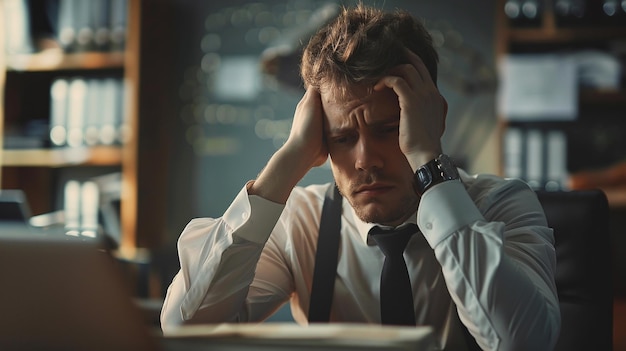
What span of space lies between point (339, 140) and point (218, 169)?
247 centimetres

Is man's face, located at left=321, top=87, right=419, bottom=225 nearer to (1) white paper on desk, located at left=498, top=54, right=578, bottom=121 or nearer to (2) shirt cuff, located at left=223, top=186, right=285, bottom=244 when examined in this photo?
(2) shirt cuff, located at left=223, top=186, right=285, bottom=244

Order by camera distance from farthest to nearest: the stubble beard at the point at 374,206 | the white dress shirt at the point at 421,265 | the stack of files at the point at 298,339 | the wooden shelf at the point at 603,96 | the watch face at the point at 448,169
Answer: the wooden shelf at the point at 603,96 → the stubble beard at the point at 374,206 → the watch face at the point at 448,169 → the white dress shirt at the point at 421,265 → the stack of files at the point at 298,339

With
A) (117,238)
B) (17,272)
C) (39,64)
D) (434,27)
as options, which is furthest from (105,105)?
(17,272)

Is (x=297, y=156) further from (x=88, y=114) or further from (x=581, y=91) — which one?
(x=88, y=114)

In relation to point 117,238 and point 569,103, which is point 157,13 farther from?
point 569,103

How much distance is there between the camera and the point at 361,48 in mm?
1326

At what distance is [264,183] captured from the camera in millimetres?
1319

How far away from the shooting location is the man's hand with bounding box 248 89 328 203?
1.32 meters

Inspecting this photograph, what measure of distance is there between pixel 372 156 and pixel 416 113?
0.37ft

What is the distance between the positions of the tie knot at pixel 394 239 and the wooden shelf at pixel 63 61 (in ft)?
8.41

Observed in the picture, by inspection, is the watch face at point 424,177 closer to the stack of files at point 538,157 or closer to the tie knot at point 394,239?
the tie knot at point 394,239

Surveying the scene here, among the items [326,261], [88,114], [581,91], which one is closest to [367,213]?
→ [326,261]

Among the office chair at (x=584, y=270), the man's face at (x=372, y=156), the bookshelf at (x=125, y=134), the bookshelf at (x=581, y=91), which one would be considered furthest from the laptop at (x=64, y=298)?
the bookshelf at (x=125, y=134)

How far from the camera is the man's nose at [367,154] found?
1.29m
